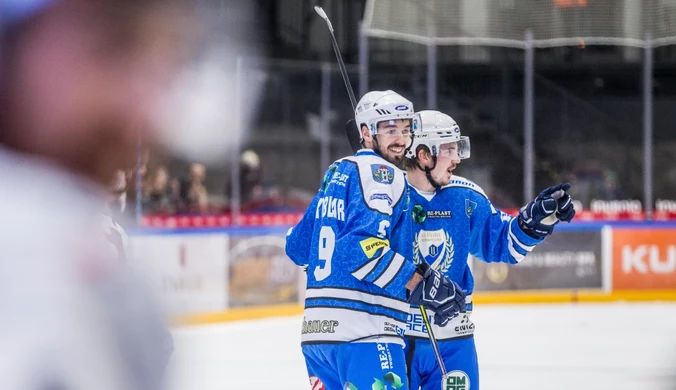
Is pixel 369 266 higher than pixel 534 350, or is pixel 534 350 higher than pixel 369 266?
pixel 369 266

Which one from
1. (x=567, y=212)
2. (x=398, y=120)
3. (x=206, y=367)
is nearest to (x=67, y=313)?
(x=398, y=120)

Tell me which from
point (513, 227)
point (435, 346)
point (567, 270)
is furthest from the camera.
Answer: point (567, 270)

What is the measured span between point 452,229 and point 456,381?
0.39 m

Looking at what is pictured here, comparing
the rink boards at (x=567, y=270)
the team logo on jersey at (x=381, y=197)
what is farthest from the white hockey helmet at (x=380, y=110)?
the rink boards at (x=567, y=270)

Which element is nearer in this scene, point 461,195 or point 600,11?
point 461,195

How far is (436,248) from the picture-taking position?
8.98ft

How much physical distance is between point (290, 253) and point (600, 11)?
6.79 meters

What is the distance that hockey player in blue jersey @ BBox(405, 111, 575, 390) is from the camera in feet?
8.89

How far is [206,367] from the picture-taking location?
16.0 feet

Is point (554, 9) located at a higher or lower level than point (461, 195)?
higher

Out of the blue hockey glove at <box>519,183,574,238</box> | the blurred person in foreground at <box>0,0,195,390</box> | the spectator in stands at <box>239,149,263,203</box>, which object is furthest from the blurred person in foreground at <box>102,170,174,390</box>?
the spectator in stands at <box>239,149,263,203</box>

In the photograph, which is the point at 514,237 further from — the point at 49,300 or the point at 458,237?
the point at 49,300

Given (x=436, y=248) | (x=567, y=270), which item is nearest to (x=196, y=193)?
(x=567, y=270)

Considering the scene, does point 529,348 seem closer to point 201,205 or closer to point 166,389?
point 201,205
